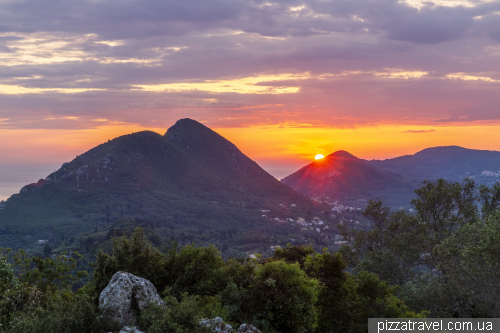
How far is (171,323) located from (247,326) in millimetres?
3114

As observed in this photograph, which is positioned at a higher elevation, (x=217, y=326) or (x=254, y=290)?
(x=217, y=326)

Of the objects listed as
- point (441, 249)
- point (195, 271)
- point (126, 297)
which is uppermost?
point (126, 297)

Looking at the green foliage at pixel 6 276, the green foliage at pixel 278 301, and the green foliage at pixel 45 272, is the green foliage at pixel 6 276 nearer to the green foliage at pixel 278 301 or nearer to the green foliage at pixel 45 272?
the green foliage at pixel 45 272

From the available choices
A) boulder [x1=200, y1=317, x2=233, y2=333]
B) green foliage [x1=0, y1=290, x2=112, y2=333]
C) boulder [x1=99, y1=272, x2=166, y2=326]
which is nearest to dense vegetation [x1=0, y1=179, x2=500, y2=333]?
green foliage [x1=0, y1=290, x2=112, y2=333]

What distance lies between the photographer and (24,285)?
66.1 feet

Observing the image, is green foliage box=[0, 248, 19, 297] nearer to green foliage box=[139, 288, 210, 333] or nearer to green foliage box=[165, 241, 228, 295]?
green foliage box=[165, 241, 228, 295]

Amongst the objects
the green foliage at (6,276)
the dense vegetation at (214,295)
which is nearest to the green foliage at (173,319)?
the dense vegetation at (214,295)

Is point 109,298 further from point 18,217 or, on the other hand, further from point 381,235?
point 18,217

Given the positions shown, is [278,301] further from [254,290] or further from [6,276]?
[6,276]

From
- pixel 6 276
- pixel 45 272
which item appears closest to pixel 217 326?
pixel 6 276

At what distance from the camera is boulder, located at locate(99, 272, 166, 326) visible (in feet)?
50.8

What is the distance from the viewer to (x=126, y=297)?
51.9 ft

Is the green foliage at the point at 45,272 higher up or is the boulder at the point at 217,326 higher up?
the boulder at the point at 217,326

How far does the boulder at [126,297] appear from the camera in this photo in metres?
15.5
